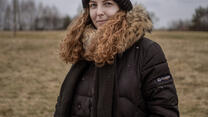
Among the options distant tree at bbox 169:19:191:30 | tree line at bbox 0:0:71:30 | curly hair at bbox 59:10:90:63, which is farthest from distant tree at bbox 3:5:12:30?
curly hair at bbox 59:10:90:63

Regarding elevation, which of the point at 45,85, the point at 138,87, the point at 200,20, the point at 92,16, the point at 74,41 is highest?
the point at 200,20

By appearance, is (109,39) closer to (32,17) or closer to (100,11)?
(100,11)

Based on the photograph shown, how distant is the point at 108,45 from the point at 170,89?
52 cm

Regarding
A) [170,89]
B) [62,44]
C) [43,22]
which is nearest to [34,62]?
[62,44]

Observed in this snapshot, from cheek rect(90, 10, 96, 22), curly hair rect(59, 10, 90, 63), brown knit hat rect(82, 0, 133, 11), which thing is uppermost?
brown knit hat rect(82, 0, 133, 11)

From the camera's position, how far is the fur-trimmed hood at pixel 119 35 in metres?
1.67

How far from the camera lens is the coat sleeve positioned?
1.55 meters

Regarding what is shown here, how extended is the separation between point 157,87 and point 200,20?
1770 inches

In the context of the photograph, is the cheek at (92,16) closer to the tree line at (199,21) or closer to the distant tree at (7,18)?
the tree line at (199,21)

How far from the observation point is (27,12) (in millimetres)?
72562

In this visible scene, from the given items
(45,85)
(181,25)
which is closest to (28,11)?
(181,25)

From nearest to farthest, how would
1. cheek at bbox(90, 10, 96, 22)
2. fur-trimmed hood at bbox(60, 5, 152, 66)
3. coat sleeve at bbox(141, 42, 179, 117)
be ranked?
coat sleeve at bbox(141, 42, 179, 117), fur-trimmed hood at bbox(60, 5, 152, 66), cheek at bbox(90, 10, 96, 22)

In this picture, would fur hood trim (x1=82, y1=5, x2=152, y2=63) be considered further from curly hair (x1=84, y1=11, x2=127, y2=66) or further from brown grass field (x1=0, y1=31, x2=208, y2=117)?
brown grass field (x1=0, y1=31, x2=208, y2=117)

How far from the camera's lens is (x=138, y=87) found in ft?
5.22
